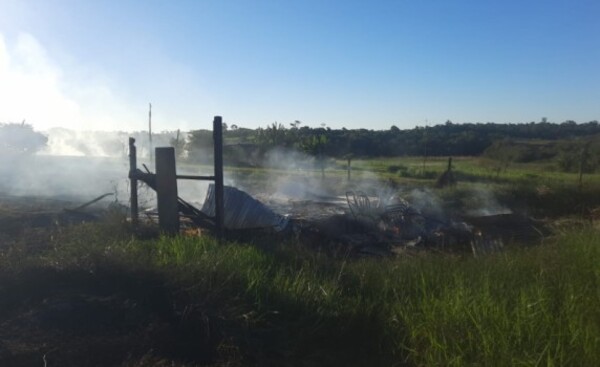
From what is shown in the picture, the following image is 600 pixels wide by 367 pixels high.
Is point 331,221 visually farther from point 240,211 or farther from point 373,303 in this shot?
point 373,303

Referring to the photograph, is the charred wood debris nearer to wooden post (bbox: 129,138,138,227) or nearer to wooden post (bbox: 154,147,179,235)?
wooden post (bbox: 129,138,138,227)

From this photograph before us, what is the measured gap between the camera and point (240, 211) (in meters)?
11.1

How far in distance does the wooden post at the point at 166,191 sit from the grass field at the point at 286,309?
213cm

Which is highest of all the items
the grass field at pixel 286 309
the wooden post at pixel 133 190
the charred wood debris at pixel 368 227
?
the wooden post at pixel 133 190

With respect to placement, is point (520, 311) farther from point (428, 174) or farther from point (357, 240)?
point (428, 174)

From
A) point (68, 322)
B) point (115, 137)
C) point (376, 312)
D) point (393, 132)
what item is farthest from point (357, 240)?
point (393, 132)

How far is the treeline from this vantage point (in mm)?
39031

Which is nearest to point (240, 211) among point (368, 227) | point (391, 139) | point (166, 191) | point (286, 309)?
point (166, 191)

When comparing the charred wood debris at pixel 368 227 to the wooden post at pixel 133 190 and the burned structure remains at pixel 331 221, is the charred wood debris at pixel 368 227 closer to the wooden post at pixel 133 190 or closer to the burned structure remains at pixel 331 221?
the burned structure remains at pixel 331 221

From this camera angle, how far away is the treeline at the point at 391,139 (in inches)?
1537

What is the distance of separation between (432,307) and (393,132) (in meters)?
68.0

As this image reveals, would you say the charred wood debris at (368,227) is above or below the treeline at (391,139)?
below

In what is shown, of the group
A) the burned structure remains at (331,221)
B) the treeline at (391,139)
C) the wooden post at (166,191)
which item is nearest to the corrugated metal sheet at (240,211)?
the burned structure remains at (331,221)

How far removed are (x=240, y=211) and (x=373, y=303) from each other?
245 inches
